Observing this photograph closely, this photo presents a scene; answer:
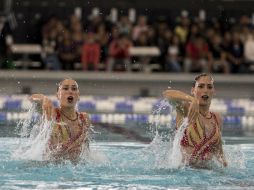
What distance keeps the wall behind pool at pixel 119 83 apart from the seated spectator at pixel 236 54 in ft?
1.14

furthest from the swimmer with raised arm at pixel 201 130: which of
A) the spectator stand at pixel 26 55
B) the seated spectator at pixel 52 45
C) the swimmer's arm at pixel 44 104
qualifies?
the spectator stand at pixel 26 55

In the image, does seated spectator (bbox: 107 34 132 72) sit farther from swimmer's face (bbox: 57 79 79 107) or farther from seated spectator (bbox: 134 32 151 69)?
swimmer's face (bbox: 57 79 79 107)

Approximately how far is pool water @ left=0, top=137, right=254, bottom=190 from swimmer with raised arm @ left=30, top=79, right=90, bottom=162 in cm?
11

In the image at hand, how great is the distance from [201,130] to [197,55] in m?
7.37

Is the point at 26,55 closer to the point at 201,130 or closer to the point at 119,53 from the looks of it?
the point at 119,53

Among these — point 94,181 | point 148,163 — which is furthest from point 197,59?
point 94,181

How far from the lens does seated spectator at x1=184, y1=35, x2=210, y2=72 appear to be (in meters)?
12.8

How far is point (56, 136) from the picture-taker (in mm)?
5648

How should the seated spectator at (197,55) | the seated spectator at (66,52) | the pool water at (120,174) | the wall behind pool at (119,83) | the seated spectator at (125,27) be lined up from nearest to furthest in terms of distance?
the pool water at (120,174)
the wall behind pool at (119,83)
the seated spectator at (66,52)
the seated spectator at (197,55)
the seated spectator at (125,27)

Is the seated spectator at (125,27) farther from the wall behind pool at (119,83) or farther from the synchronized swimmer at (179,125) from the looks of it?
the synchronized swimmer at (179,125)

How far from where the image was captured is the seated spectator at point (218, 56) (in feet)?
42.3

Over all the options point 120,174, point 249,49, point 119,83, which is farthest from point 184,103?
point 249,49

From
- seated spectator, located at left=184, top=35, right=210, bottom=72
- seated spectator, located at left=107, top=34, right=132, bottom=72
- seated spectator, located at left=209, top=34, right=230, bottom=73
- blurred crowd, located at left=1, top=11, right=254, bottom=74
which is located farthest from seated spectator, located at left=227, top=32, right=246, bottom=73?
seated spectator, located at left=107, top=34, right=132, bottom=72

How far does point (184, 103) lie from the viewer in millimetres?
5375
